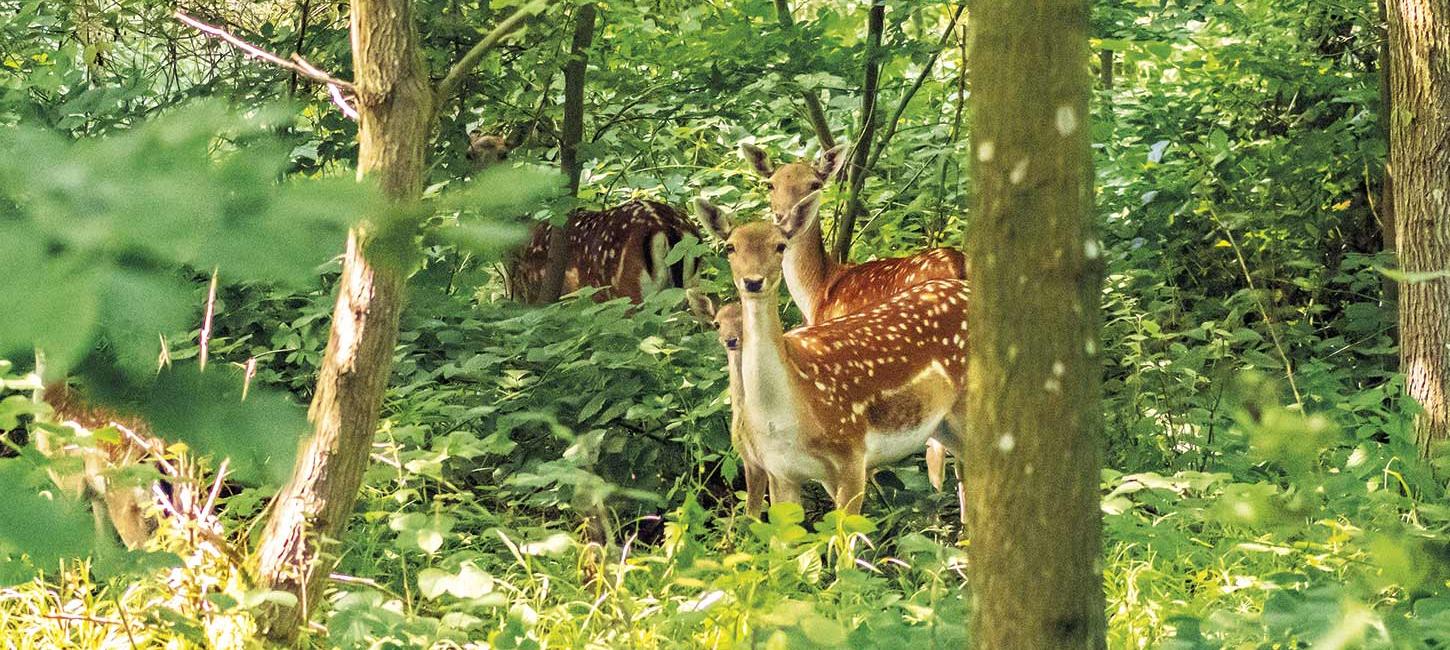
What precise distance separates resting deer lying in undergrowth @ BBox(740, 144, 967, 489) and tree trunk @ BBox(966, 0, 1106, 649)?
3.86 m

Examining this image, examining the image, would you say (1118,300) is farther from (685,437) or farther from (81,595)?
(81,595)

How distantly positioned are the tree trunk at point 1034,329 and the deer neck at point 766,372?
98.0 inches

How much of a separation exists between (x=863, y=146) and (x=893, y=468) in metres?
2.01

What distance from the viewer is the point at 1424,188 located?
5168 mm

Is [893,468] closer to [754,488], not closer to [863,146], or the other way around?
[754,488]

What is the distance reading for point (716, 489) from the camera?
562 centimetres

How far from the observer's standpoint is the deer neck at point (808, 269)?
6.37 meters

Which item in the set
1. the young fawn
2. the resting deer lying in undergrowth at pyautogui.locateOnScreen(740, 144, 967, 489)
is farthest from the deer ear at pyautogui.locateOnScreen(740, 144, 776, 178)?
the young fawn

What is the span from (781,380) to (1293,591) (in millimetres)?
2219

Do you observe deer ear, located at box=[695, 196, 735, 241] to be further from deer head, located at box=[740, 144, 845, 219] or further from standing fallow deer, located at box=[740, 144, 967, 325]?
deer head, located at box=[740, 144, 845, 219]

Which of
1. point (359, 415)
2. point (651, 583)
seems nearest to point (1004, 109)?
point (359, 415)

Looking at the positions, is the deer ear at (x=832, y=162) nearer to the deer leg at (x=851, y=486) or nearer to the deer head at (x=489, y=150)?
the deer head at (x=489, y=150)

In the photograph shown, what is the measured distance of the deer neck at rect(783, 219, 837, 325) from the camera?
6367 mm

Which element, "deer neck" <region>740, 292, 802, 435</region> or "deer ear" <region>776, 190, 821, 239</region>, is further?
"deer ear" <region>776, 190, 821, 239</region>
